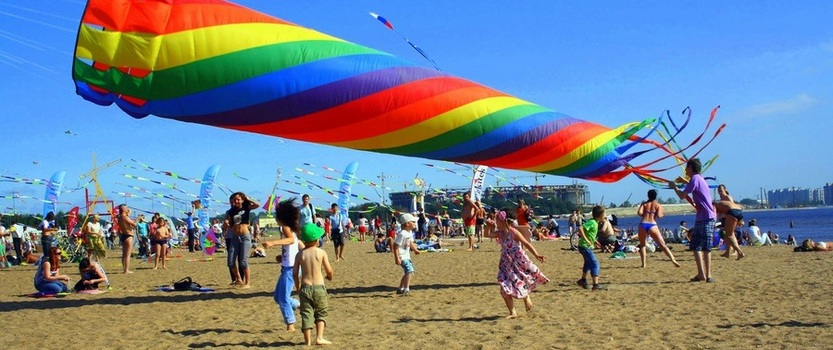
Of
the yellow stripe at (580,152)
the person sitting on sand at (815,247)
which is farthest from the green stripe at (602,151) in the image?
the person sitting on sand at (815,247)

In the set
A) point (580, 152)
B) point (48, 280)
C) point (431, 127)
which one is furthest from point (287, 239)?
point (48, 280)

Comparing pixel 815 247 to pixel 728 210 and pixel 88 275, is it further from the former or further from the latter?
pixel 88 275

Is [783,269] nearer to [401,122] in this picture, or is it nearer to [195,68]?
[401,122]

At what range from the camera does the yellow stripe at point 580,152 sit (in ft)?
32.5

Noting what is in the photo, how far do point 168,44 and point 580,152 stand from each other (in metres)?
5.02

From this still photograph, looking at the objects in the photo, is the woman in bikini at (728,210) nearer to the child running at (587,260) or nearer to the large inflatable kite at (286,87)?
the child running at (587,260)

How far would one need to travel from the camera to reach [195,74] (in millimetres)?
8125

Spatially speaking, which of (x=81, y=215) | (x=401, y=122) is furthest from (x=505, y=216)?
(x=81, y=215)

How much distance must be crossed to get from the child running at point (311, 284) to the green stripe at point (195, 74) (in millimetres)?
2575

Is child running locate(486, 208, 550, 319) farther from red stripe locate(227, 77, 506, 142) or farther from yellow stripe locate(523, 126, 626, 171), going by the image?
yellow stripe locate(523, 126, 626, 171)

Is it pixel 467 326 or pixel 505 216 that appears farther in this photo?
pixel 505 216

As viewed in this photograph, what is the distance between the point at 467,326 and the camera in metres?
6.93

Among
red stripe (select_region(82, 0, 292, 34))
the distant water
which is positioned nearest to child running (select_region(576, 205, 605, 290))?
red stripe (select_region(82, 0, 292, 34))

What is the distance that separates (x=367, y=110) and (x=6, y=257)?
13.9m
